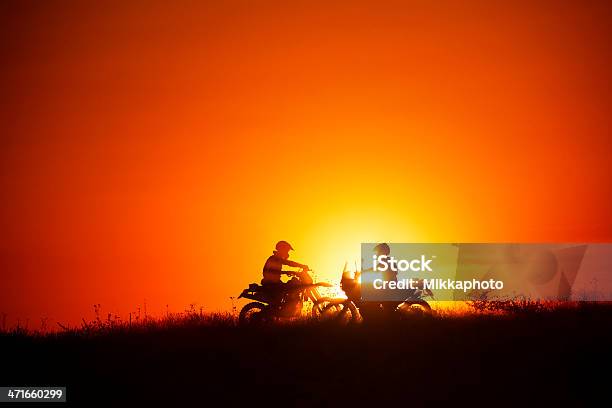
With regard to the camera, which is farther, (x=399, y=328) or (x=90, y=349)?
(x=399, y=328)

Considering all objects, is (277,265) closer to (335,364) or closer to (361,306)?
(361,306)

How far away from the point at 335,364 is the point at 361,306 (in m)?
3.99

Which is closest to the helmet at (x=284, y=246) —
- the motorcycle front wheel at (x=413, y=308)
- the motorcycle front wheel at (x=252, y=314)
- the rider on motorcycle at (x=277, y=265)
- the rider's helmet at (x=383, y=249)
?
the rider on motorcycle at (x=277, y=265)

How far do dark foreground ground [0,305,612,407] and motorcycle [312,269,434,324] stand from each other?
0.58 metres

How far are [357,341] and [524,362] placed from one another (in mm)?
2983

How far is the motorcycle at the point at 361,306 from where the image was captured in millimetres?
15758

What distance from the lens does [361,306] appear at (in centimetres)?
1586

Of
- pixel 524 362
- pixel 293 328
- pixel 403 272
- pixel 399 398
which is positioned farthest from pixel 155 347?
→ pixel 403 272

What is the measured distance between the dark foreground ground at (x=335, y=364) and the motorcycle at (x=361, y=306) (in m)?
0.58

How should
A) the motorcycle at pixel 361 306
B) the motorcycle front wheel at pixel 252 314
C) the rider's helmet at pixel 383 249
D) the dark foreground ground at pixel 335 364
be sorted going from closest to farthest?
the dark foreground ground at pixel 335 364 → the rider's helmet at pixel 383 249 → the motorcycle at pixel 361 306 → the motorcycle front wheel at pixel 252 314

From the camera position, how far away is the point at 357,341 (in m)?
13.6

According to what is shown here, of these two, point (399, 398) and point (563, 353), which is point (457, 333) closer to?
point (563, 353)

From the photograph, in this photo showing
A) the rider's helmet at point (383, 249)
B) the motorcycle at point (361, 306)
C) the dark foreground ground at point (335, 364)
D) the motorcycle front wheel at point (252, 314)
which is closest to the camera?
the dark foreground ground at point (335, 364)

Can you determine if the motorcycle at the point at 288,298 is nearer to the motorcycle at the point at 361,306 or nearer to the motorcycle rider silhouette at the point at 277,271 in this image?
the motorcycle rider silhouette at the point at 277,271
